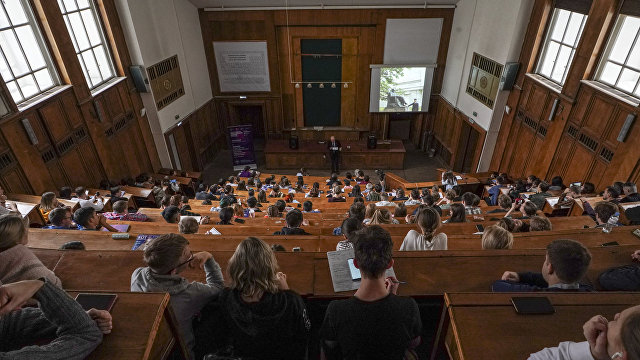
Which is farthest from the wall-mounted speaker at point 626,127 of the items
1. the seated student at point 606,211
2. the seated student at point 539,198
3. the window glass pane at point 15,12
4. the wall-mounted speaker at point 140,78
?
the window glass pane at point 15,12

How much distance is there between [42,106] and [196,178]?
12.9 feet

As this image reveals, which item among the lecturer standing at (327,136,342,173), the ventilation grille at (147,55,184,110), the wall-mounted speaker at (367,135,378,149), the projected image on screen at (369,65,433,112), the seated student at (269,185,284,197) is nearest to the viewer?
the seated student at (269,185,284,197)

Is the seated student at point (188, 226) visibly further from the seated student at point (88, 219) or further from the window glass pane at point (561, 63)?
the window glass pane at point (561, 63)

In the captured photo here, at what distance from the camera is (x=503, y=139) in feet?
28.5

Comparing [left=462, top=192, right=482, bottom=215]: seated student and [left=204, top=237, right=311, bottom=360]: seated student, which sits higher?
[left=204, top=237, right=311, bottom=360]: seated student

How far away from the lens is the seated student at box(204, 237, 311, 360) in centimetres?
177

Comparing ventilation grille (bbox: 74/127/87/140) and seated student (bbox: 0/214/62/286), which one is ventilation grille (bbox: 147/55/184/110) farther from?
seated student (bbox: 0/214/62/286)

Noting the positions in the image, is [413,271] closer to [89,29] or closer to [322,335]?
[322,335]

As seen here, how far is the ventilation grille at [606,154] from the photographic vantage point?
5891 millimetres

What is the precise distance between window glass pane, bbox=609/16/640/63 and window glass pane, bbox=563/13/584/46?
87cm

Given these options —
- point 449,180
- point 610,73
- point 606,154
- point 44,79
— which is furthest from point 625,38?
point 44,79

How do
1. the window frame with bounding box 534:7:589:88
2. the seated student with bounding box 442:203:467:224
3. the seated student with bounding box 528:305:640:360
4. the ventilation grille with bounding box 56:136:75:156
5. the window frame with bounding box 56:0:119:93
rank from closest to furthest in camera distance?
the seated student with bounding box 528:305:640:360, the seated student with bounding box 442:203:467:224, the ventilation grille with bounding box 56:136:75:156, the window frame with bounding box 534:7:589:88, the window frame with bounding box 56:0:119:93

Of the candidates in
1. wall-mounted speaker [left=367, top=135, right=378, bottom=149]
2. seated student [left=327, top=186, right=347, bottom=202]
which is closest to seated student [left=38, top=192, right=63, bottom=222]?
seated student [left=327, top=186, right=347, bottom=202]

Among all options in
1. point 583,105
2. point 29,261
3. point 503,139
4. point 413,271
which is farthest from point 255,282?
point 503,139
